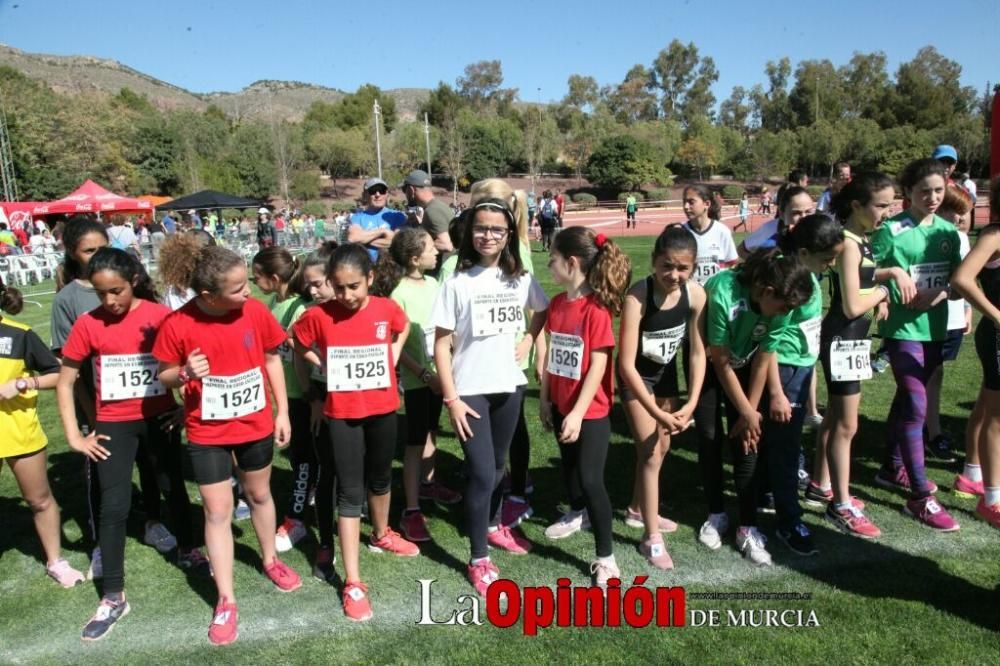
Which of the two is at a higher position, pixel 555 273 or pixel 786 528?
pixel 555 273

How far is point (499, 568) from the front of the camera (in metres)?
3.66

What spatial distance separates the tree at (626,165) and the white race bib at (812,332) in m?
56.0

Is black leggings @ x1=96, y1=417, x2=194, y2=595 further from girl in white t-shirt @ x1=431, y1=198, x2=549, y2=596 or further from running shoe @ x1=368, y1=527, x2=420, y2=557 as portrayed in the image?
girl in white t-shirt @ x1=431, y1=198, x2=549, y2=596

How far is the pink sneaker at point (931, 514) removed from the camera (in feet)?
12.5

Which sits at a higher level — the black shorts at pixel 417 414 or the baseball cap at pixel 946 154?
the baseball cap at pixel 946 154

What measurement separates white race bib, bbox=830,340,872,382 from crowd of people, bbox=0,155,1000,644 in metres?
0.01

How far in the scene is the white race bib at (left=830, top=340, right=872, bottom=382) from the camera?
A: 3730mm

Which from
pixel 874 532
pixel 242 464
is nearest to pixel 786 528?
pixel 874 532

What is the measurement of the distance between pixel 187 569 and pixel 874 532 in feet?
12.6

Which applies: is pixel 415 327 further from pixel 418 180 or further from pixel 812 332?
pixel 418 180

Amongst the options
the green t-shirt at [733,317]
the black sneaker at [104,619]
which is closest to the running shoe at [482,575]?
the green t-shirt at [733,317]

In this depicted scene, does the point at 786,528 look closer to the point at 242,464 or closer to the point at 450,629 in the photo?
the point at 450,629

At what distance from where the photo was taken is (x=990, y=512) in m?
3.81

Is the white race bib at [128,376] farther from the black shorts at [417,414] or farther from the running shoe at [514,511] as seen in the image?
the running shoe at [514,511]
